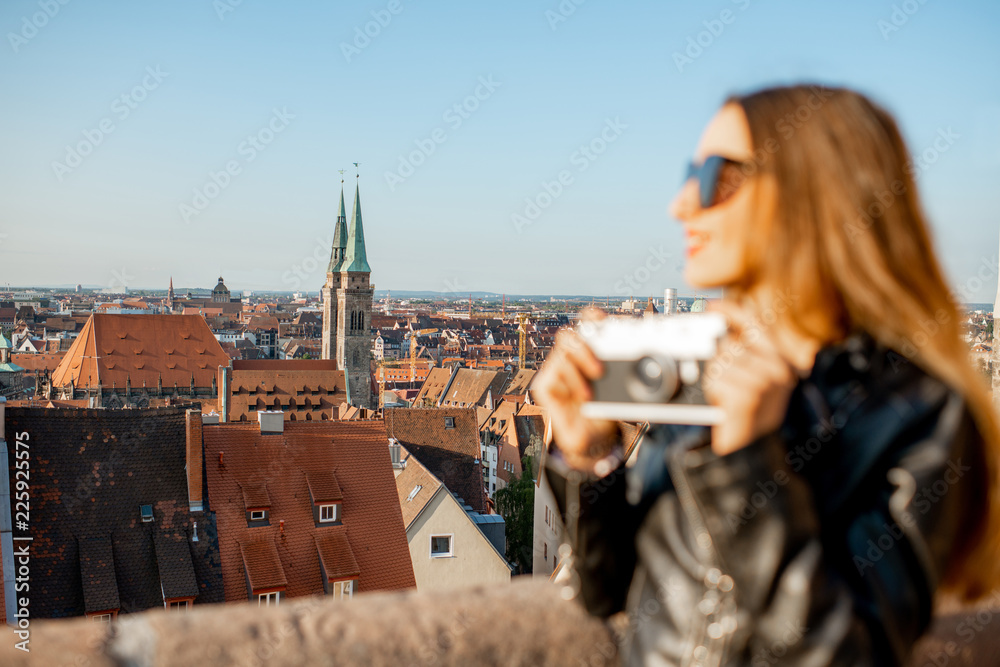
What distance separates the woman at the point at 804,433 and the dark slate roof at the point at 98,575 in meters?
11.2

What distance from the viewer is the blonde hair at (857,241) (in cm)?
135

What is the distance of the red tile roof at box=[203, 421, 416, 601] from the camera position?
12.9 metres

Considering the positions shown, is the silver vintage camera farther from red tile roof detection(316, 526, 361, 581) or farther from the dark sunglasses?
red tile roof detection(316, 526, 361, 581)

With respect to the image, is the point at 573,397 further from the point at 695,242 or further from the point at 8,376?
the point at 8,376

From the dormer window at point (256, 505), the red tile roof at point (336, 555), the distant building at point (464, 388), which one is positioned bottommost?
the distant building at point (464, 388)

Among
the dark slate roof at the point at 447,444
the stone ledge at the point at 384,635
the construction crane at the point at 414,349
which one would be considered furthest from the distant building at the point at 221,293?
the stone ledge at the point at 384,635

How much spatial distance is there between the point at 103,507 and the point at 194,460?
4.65 ft

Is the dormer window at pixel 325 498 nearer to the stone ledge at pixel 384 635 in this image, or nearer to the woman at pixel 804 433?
the stone ledge at pixel 384 635

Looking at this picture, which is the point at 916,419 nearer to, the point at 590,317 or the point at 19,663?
the point at 590,317

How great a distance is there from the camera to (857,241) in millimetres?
1363

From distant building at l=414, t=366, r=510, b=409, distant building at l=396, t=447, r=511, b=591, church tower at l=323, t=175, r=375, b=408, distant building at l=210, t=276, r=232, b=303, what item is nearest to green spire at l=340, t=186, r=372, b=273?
church tower at l=323, t=175, r=375, b=408

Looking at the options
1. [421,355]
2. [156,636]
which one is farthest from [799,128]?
[421,355]

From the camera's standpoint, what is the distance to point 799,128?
1.39 m

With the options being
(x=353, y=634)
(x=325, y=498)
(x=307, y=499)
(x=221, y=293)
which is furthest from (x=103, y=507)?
(x=221, y=293)
